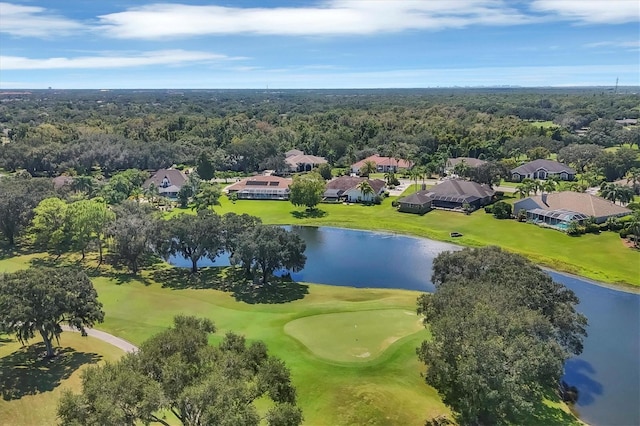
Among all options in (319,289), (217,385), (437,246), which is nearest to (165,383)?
(217,385)

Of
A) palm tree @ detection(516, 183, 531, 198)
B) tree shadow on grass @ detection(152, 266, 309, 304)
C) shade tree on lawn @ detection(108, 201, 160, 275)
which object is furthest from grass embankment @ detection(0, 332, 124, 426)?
palm tree @ detection(516, 183, 531, 198)

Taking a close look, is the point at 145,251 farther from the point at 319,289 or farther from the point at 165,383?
the point at 165,383

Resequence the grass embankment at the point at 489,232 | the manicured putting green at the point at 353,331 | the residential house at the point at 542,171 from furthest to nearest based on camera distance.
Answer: the residential house at the point at 542,171 < the grass embankment at the point at 489,232 < the manicured putting green at the point at 353,331

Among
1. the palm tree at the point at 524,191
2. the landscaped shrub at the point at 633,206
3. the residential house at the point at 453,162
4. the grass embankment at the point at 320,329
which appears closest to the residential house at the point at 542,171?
→ the residential house at the point at 453,162

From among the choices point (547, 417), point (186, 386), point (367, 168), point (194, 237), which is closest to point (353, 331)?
point (547, 417)

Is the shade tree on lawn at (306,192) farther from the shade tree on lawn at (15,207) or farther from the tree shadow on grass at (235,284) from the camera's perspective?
the shade tree on lawn at (15,207)

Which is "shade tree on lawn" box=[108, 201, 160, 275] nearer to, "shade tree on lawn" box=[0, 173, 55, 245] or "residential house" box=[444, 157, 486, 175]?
"shade tree on lawn" box=[0, 173, 55, 245]

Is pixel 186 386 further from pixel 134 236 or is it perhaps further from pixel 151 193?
pixel 151 193
